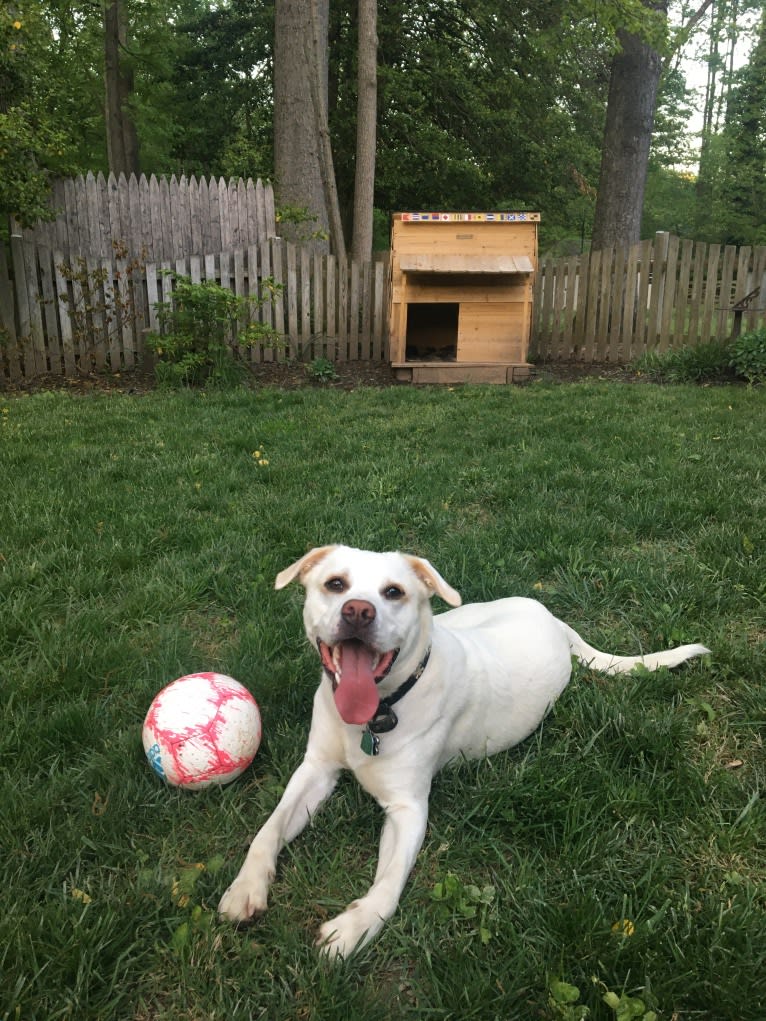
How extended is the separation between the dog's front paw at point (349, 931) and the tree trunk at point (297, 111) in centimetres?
1075

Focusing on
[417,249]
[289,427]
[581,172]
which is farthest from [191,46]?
[289,427]

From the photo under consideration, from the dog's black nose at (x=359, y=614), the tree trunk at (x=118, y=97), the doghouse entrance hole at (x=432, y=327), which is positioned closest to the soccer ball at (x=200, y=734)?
the dog's black nose at (x=359, y=614)

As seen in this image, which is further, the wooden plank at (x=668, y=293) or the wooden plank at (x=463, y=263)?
the wooden plank at (x=668, y=293)

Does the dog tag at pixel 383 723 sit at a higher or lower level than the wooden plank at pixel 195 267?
lower

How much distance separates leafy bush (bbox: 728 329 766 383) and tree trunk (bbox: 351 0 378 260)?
6.73 m

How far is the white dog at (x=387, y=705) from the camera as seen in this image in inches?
74.2

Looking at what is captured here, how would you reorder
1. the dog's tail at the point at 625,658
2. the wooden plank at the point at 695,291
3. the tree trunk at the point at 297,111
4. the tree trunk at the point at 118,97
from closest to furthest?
the dog's tail at the point at 625,658, the wooden plank at the point at 695,291, the tree trunk at the point at 297,111, the tree trunk at the point at 118,97

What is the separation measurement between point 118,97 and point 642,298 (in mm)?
14200

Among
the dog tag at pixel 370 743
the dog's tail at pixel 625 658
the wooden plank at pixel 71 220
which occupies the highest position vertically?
the wooden plank at pixel 71 220

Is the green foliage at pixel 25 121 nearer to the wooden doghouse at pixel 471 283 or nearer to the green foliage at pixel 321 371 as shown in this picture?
the green foliage at pixel 321 371

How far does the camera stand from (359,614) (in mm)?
1971

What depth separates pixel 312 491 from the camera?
4.84 m

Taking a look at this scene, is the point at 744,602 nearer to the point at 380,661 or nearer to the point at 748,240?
the point at 380,661

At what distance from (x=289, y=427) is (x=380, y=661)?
4674 mm
